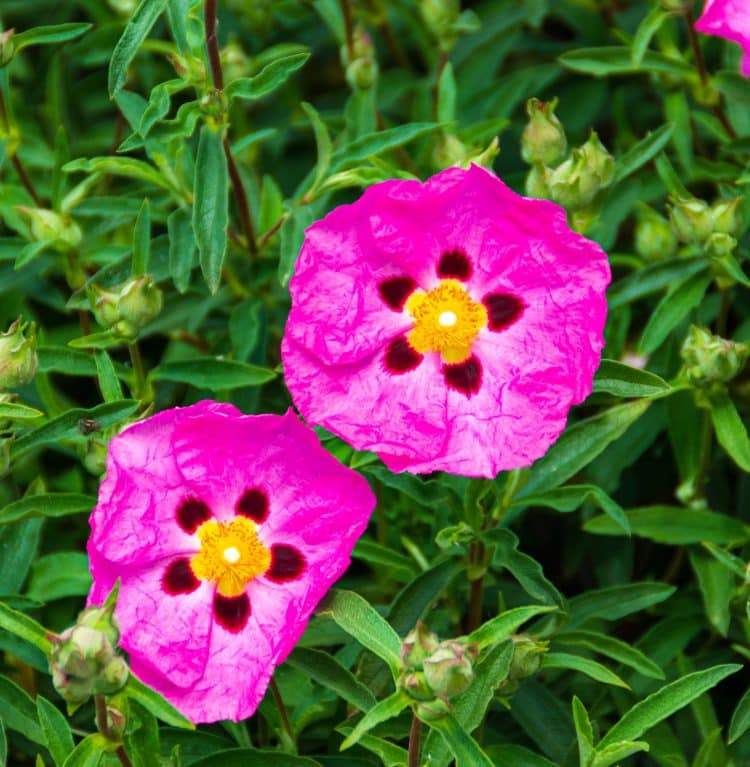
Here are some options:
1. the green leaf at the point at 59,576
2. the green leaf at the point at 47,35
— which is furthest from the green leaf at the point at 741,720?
the green leaf at the point at 47,35

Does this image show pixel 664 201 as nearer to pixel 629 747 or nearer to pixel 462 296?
pixel 462 296

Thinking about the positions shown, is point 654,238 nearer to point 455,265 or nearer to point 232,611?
point 455,265

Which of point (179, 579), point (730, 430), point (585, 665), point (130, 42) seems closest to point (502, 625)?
point (585, 665)

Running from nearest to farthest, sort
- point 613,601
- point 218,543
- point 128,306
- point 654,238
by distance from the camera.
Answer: point 218,543
point 128,306
point 613,601
point 654,238

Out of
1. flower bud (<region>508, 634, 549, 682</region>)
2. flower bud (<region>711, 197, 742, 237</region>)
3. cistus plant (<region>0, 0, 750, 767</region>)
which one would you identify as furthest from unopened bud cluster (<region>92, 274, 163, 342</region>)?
flower bud (<region>711, 197, 742, 237</region>)

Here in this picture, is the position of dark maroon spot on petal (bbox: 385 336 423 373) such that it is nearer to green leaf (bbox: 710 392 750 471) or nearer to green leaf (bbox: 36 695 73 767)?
green leaf (bbox: 710 392 750 471)

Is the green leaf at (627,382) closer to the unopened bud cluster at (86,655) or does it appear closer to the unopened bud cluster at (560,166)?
the unopened bud cluster at (560,166)

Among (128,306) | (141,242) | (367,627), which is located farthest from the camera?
(141,242)
